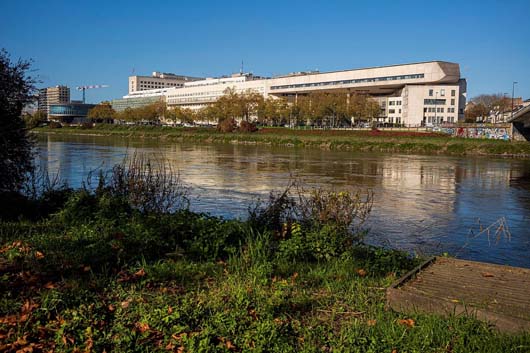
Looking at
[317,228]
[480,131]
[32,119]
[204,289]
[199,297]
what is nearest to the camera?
[199,297]

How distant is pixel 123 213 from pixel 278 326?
578cm

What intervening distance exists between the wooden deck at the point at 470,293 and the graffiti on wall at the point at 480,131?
61.7 m

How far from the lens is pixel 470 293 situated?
233 inches

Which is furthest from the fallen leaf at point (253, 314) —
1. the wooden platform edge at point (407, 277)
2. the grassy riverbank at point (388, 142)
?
the grassy riverbank at point (388, 142)

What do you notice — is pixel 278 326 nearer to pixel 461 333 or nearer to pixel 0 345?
pixel 461 333

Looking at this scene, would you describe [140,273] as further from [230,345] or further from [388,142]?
[388,142]

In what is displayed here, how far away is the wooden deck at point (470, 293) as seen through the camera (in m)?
5.22

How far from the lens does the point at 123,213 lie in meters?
9.98

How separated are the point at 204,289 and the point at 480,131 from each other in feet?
230

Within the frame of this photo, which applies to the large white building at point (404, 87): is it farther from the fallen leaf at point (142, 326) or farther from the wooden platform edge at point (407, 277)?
the fallen leaf at point (142, 326)

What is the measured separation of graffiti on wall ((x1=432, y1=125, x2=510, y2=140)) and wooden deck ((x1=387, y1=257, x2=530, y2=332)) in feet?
202

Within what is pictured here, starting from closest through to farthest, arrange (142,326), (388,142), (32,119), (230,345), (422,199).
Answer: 1. (230,345)
2. (142,326)
3. (32,119)
4. (422,199)
5. (388,142)

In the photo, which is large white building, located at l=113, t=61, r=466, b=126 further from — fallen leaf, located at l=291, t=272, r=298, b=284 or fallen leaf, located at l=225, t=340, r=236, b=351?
fallen leaf, located at l=225, t=340, r=236, b=351

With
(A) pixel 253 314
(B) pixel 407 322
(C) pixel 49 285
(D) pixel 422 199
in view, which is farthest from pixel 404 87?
(C) pixel 49 285
